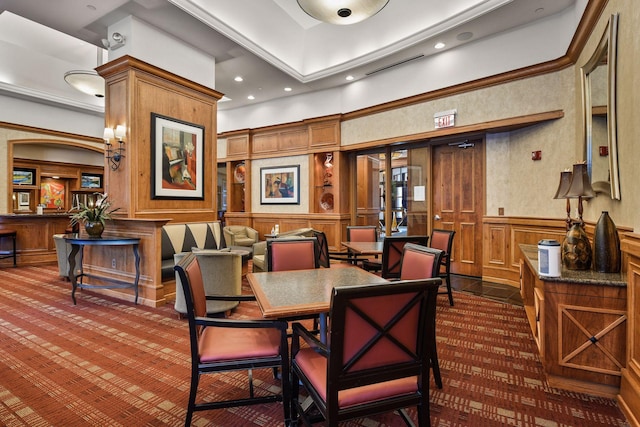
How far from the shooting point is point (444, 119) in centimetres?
550

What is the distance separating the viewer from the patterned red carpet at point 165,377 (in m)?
2.01

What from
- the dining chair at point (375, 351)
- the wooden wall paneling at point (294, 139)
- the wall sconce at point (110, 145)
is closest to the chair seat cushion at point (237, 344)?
the dining chair at point (375, 351)

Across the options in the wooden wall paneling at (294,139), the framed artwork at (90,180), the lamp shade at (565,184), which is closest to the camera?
the lamp shade at (565,184)

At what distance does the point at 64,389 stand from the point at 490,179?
19.4ft

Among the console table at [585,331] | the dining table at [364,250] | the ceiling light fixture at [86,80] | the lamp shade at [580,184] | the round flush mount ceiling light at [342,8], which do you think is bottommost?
the console table at [585,331]

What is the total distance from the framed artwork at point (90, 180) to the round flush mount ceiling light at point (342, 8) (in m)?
10.2

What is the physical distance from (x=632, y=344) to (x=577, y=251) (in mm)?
771

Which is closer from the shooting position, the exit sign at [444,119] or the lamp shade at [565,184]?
the lamp shade at [565,184]

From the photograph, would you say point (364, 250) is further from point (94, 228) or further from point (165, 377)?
point (94, 228)

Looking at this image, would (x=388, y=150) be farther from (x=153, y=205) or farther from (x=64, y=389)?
(x=64, y=389)

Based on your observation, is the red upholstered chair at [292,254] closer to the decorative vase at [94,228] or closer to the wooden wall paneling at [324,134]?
the decorative vase at [94,228]

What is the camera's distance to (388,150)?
680cm

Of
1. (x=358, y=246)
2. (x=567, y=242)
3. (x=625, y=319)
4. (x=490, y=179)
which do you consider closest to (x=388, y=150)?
(x=490, y=179)

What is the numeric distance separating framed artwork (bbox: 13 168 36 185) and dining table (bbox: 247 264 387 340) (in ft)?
34.0
